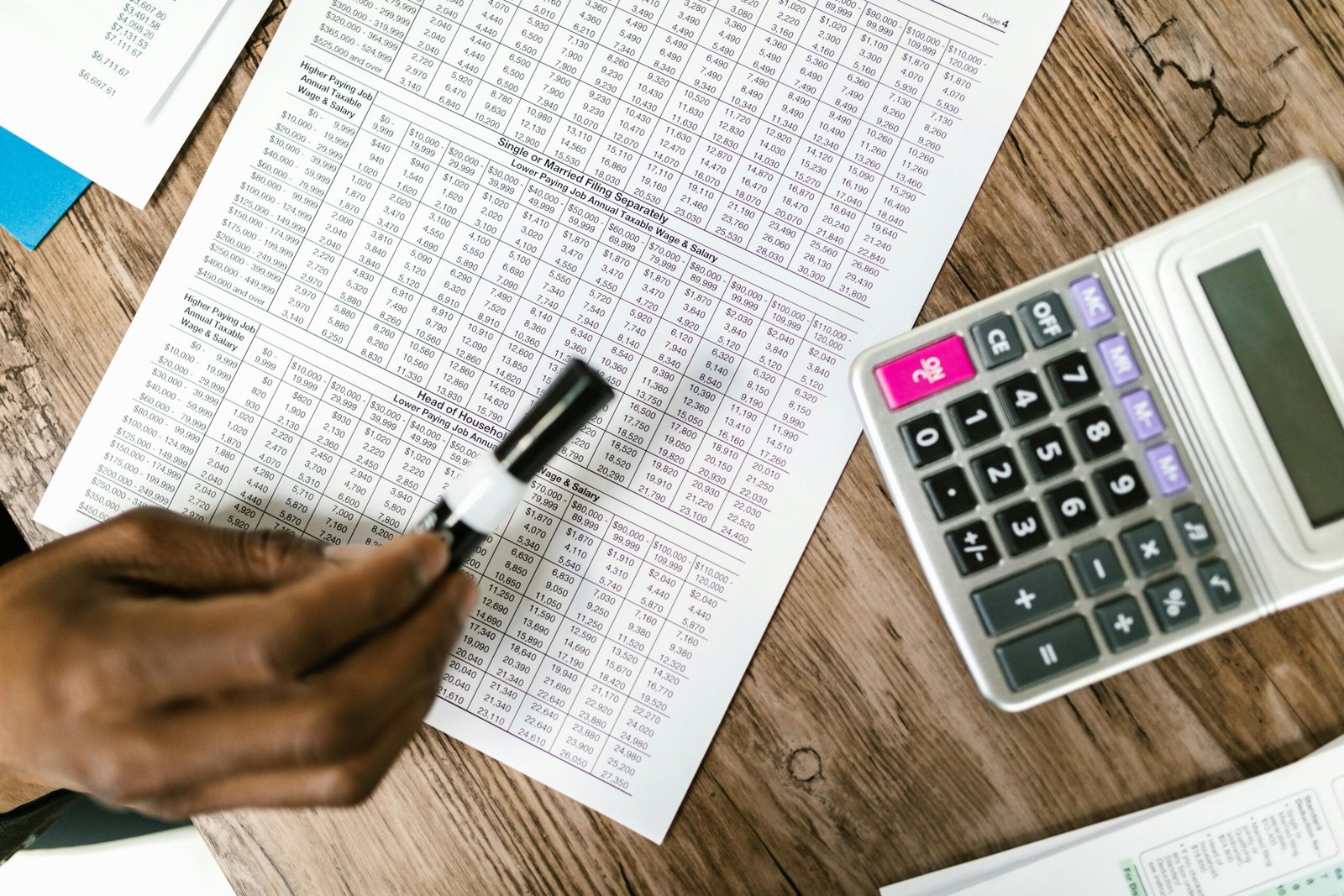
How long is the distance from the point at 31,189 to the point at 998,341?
1.54ft

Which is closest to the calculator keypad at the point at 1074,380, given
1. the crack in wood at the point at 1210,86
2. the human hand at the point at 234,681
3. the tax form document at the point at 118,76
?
the crack in wood at the point at 1210,86

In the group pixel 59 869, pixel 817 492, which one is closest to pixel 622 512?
pixel 817 492

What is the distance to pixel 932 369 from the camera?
36cm

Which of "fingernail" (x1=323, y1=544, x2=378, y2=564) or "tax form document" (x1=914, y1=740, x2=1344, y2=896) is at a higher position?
"tax form document" (x1=914, y1=740, x2=1344, y2=896)

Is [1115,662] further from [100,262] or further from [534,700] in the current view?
[100,262]

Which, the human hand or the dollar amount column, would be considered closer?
the human hand

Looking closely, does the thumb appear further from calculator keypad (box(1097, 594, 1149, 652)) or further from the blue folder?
calculator keypad (box(1097, 594, 1149, 652))

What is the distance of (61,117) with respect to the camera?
42cm

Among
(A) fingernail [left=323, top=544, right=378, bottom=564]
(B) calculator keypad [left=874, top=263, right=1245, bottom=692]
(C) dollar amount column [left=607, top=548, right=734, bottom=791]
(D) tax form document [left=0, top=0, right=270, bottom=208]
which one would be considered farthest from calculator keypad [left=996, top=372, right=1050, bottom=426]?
(D) tax form document [left=0, top=0, right=270, bottom=208]

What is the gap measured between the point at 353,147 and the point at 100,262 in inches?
5.6

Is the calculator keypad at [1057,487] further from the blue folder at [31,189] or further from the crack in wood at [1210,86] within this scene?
the blue folder at [31,189]

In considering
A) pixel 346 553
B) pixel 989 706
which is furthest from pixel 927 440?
pixel 346 553

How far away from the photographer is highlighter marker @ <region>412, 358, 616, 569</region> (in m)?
0.33

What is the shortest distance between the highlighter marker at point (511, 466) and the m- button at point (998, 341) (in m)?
0.16
